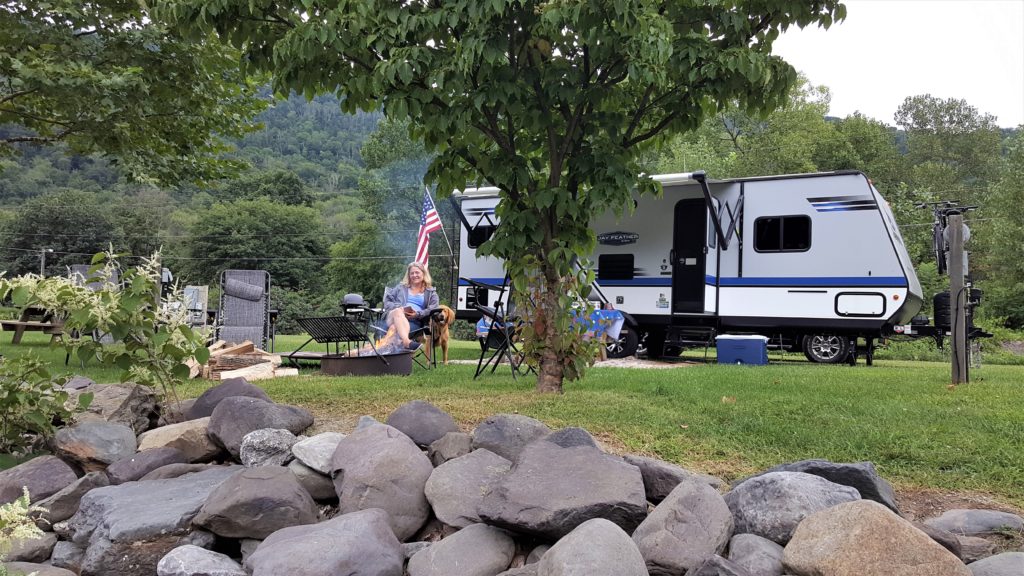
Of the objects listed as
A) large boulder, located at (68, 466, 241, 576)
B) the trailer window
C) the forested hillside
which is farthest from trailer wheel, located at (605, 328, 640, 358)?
the forested hillside

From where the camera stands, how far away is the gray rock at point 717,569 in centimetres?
228

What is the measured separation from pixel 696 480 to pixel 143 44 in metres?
7.35

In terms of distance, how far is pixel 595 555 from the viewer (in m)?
2.34

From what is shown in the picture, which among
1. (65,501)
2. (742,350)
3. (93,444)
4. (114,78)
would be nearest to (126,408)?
(93,444)

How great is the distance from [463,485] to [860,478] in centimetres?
150

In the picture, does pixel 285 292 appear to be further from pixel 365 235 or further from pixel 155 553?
pixel 155 553

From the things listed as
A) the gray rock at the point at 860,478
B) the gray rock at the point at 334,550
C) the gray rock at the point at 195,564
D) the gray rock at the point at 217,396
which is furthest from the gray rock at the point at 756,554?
the gray rock at the point at 217,396

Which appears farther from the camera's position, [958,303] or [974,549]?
[958,303]

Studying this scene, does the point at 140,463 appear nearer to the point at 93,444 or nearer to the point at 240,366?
the point at 93,444

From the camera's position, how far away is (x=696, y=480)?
108 inches

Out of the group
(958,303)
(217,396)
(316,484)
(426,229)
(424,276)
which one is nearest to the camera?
(316,484)

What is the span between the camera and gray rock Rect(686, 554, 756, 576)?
2.28 metres

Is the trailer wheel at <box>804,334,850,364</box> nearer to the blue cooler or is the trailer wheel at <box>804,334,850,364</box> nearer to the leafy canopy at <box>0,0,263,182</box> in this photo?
the blue cooler

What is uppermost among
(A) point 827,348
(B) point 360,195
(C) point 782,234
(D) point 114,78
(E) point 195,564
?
(B) point 360,195
